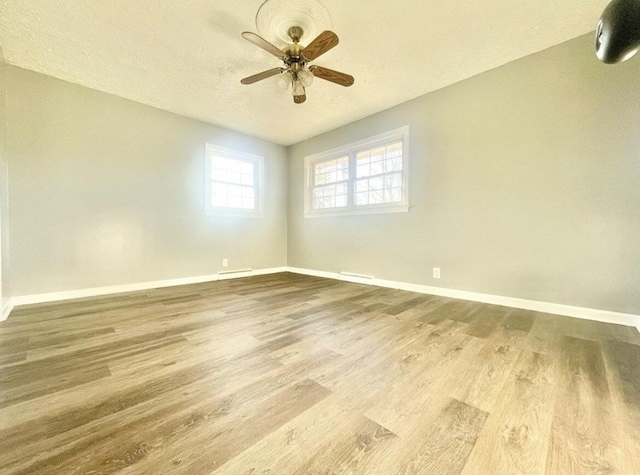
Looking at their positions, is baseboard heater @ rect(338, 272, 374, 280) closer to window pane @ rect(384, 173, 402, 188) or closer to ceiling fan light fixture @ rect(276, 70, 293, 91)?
window pane @ rect(384, 173, 402, 188)

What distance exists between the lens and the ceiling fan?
1.92 metres

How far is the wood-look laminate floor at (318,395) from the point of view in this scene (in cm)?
80

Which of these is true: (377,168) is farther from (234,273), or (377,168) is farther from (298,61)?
(234,273)

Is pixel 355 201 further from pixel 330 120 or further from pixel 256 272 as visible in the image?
pixel 256 272

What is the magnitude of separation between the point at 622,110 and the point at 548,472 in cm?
288

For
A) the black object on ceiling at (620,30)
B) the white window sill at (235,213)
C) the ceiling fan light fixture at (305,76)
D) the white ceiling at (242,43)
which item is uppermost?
the white ceiling at (242,43)

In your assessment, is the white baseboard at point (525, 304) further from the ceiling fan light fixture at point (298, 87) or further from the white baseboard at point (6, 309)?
the white baseboard at point (6, 309)

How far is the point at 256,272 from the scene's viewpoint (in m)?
4.63

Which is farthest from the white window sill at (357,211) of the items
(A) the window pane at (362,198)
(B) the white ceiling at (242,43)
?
Answer: (B) the white ceiling at (242,43)

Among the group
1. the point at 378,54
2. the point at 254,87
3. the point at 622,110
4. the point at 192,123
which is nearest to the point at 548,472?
the point at 622,110

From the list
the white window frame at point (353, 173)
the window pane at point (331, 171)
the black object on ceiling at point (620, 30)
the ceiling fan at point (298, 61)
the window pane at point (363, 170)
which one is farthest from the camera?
the window pane at point (331, 171)

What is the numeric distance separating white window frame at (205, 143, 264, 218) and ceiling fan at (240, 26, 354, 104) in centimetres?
200

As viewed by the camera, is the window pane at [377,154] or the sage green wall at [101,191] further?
the window pane at [377,154]

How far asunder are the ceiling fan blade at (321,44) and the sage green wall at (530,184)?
144 centimetres
